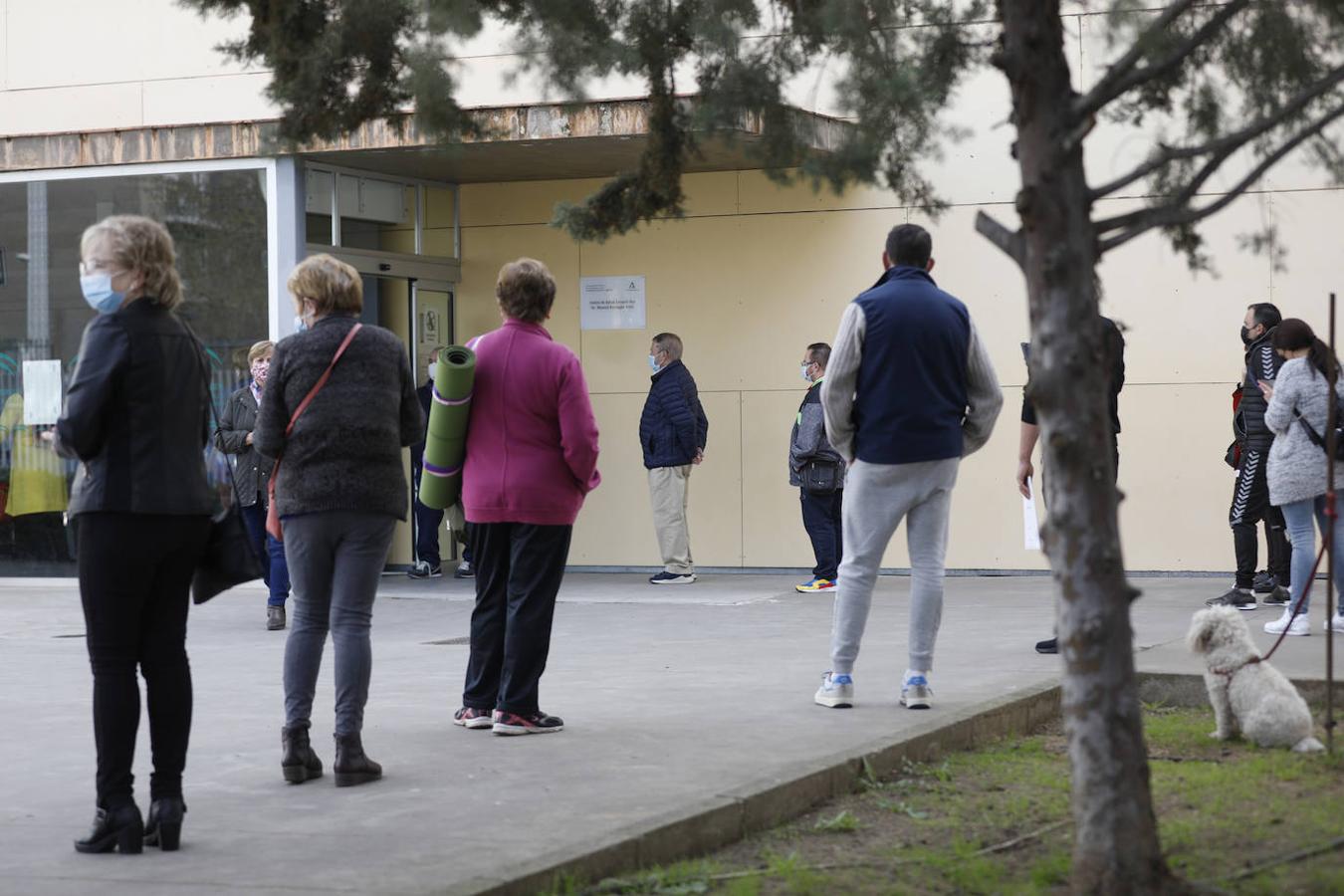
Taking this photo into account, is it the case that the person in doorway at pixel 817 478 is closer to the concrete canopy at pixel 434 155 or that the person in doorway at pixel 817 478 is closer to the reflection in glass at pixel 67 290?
the concrete canopy at pixel 434 155

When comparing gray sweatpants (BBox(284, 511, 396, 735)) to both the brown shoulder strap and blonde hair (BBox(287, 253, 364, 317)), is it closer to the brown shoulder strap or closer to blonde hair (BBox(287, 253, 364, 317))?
the brown shoulder strap

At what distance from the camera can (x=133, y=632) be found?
520 centimetres

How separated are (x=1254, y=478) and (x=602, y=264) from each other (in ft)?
22.1

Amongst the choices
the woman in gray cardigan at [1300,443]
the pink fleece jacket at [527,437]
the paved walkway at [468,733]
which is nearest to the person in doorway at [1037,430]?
the paved walkway at [468,733]

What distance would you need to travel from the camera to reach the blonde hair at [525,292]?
7059 millimetres

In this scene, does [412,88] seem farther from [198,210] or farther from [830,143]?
[198,210]

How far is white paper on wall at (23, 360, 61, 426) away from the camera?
51.1ft

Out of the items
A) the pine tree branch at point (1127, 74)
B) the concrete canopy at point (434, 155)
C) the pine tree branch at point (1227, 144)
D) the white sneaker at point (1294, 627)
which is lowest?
the white sneaker at point (1294, 627)

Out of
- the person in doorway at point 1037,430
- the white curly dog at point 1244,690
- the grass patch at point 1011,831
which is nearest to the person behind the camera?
the grass patch at point 1011,831

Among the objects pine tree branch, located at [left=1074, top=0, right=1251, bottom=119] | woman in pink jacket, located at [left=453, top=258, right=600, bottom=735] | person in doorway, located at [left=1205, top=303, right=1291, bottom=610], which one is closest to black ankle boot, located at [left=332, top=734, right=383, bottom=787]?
woman in pink jacket, located at [left=453, top=258, right=600, bottom=735]

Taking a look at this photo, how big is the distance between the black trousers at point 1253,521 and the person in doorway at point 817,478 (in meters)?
3.08

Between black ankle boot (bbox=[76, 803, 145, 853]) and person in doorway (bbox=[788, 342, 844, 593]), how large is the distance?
29.1 feet

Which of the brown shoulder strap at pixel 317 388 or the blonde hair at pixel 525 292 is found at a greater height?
the blonde hair at pixel 525 292

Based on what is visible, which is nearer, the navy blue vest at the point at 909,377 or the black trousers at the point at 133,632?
the black trousers at the point at 133,632
